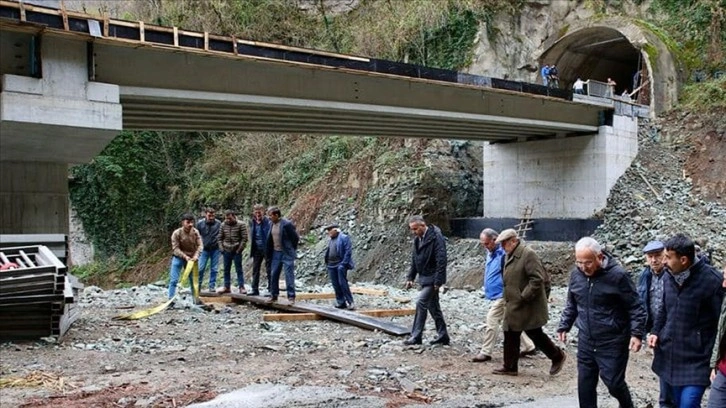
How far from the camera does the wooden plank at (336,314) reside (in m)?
10.0

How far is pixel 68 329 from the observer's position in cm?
986

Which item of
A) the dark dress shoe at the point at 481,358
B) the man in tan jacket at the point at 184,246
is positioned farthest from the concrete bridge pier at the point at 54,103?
the dark dress shoe at the point at 481,358

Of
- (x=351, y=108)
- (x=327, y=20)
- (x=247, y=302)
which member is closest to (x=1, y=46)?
(x=247, y=302)

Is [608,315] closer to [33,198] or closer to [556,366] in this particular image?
[556,366]

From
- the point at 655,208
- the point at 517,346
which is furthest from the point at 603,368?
the point at 655,208

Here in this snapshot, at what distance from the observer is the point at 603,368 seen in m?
5.10

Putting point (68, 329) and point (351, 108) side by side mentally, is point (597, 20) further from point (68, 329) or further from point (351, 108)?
point (68, 329)

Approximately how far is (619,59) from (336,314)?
25515mm

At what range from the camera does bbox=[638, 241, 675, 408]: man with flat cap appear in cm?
515

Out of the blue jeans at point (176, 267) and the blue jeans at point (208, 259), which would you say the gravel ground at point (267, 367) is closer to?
the blue jeans at point (176, 267)

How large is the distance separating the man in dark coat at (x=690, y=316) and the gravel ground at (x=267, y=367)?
1.79 meters

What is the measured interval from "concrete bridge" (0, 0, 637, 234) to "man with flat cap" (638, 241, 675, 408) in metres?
9.52

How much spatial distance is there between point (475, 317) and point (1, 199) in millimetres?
10936

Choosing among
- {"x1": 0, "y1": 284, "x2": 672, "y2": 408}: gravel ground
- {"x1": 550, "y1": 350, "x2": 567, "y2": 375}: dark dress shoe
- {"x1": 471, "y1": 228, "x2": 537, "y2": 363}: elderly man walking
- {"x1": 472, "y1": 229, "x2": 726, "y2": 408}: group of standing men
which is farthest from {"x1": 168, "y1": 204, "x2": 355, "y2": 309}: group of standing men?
{"x1": 472, "y1": 229, "x2": 726, "y2": 408}: group of standing men
